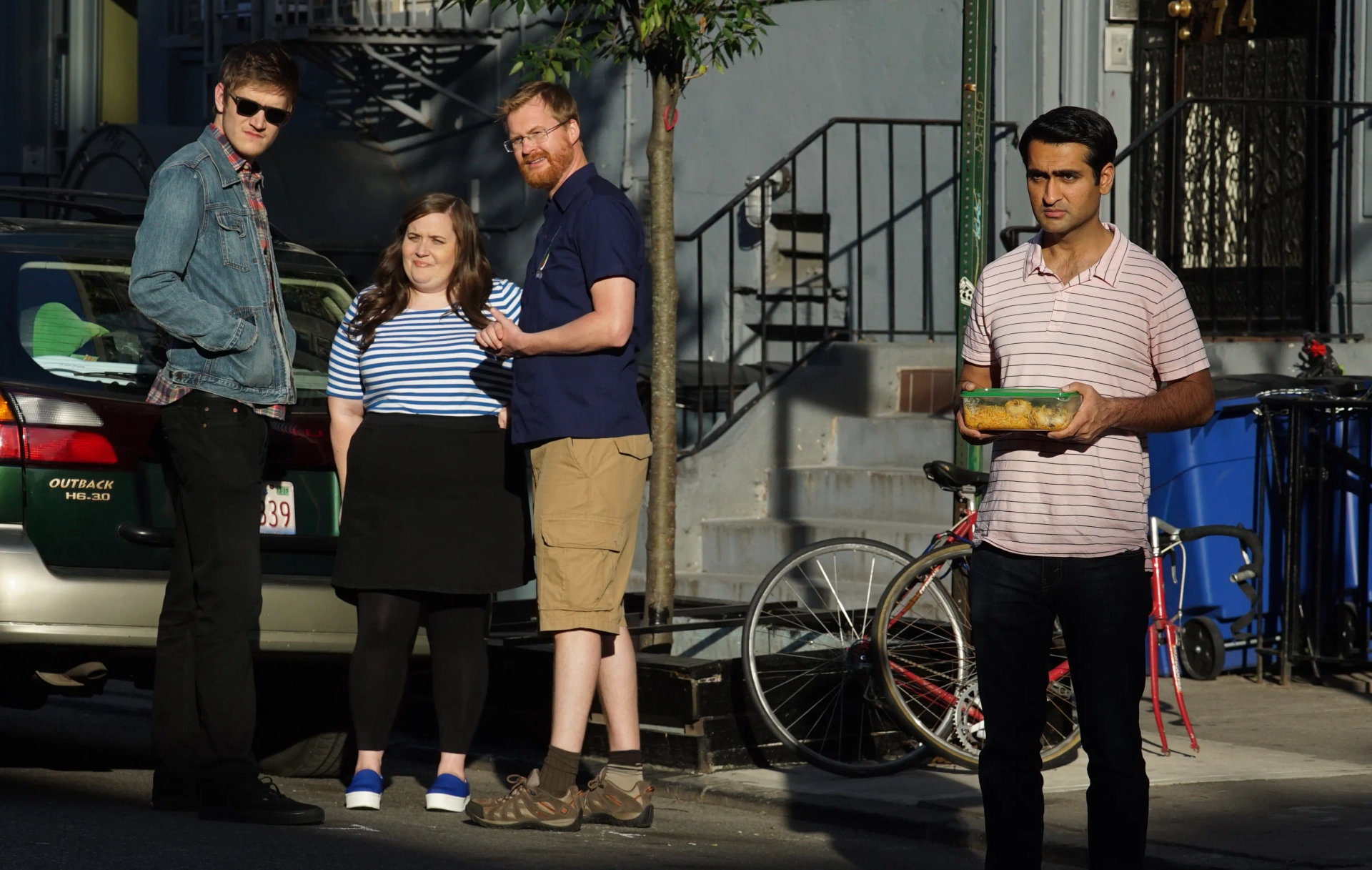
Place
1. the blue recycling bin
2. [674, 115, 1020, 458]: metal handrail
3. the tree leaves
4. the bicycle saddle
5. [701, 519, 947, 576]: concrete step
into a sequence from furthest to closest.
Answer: [674, 115, 1020, 458]: metal handrail → [701, 519, 947, 576]: concrete step → the blue recycling bin → the tree leaves → the bicycle saddle

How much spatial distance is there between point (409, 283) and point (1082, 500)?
238 centimetres

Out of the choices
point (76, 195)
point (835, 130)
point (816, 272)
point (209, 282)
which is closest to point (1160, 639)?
point (209, 282)

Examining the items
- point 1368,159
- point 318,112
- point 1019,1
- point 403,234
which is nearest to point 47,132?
point 318,112

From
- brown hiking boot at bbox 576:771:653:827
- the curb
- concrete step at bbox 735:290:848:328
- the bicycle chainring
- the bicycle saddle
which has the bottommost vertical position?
the curb

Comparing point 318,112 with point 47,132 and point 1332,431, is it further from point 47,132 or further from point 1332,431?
point 1332,431

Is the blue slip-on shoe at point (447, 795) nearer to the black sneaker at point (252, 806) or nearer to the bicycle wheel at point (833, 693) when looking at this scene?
the black sneaker at point (252, 806)

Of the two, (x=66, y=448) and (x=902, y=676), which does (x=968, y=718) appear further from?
(x=66, y=448)

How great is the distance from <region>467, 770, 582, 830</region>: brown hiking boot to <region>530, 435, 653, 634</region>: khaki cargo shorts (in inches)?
18.6

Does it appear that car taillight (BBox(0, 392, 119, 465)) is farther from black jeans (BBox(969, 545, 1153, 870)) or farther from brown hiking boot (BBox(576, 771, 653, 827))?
black jeans (BBox(969, 545, 1153, 870))

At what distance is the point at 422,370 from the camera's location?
5586mm

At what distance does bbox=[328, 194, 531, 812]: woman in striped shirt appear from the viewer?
218 inches

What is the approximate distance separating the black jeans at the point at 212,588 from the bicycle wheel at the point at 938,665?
6.88 feet

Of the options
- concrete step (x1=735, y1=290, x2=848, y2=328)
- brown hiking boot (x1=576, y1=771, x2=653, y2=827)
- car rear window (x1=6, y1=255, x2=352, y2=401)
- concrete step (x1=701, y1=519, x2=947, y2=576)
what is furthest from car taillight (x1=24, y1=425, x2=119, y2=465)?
concrete step (x1=735, y1=290, x2=848, y2=328)

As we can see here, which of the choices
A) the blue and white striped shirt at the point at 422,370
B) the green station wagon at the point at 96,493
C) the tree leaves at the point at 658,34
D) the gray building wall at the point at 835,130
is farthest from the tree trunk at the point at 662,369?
the gray building wall at the point at 835,130
